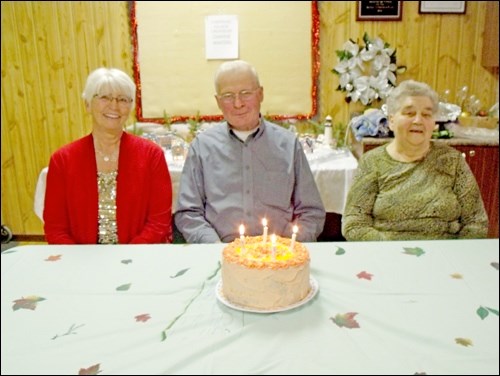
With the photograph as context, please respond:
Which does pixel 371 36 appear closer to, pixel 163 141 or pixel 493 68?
pixel 493 68

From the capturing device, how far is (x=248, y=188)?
196cm

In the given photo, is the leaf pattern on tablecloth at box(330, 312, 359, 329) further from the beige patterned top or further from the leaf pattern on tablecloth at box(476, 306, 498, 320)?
the beige patterned top

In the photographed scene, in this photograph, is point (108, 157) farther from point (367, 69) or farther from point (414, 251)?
point (367, 69)

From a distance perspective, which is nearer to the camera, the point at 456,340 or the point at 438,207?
the point at 456,340

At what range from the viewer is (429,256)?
135 cm

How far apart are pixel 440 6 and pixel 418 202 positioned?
7.32 ft

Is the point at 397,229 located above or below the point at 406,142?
below

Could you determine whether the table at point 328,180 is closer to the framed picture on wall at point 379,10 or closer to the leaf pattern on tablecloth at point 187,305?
the framed picture on wall at point 379,10

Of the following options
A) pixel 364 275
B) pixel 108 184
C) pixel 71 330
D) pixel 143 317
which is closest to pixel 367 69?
pixel 108 184

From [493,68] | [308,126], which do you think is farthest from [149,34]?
[493,68]

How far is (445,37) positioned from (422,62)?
0.23 meters

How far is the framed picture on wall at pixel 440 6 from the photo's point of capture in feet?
11.3

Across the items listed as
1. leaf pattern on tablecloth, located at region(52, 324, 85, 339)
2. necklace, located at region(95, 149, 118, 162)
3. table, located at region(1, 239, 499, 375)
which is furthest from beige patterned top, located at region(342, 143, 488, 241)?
leaf pattern on tablecloth, located at region(52, 324, 85, 339)

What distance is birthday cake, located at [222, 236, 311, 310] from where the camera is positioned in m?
1.08
